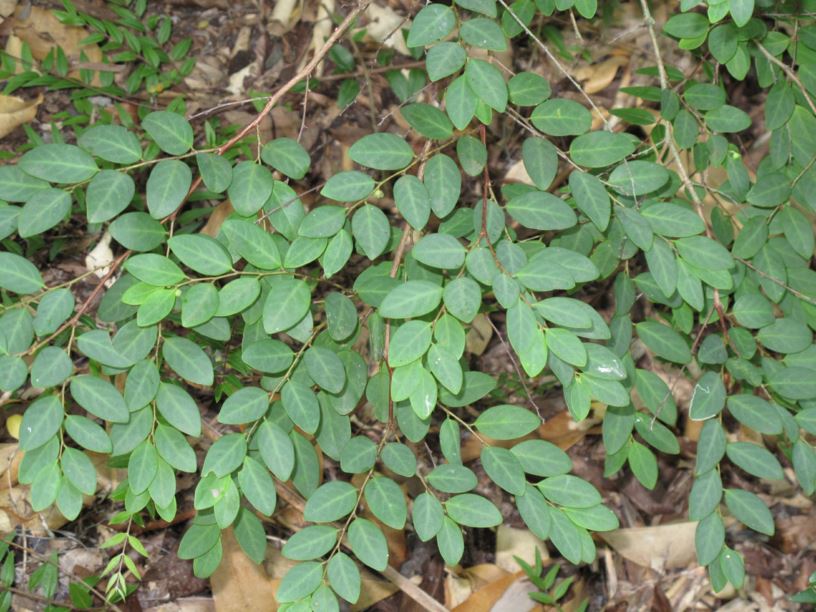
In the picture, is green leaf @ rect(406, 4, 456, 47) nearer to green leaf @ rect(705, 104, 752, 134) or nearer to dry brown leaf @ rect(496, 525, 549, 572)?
green leaf @ rect(705, 104, 752, 134)

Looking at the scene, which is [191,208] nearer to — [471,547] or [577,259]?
[471,547]

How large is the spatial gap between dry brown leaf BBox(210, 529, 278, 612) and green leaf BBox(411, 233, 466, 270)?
1.18 metres

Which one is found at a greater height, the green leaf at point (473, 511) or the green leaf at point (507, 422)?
the green leaf at point (507, 422)

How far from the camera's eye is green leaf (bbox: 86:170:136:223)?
169 centimetres

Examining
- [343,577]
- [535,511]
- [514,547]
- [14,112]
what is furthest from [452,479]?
[14,112]

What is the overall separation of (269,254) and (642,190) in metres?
0.76

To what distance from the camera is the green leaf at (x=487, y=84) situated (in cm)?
167

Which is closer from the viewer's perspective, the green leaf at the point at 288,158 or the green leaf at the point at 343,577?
the green leaf at the point at 343,577

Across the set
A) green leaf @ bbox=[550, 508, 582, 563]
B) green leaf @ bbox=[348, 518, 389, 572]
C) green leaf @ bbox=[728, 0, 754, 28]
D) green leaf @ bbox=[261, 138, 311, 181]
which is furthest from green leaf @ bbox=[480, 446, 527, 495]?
green leaf @ bbox=[728, 0, 754, 28]

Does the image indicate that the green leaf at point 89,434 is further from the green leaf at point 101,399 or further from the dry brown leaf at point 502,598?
the dry brown leaf at point 502,598

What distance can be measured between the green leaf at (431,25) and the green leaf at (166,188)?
498mm

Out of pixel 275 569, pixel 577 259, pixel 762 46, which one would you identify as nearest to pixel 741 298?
pixel 577 259

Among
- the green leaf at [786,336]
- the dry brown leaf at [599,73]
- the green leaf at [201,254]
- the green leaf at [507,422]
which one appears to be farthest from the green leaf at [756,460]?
the dry brown leaf at [599,73]

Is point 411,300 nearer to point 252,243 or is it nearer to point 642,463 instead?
point 252,243
